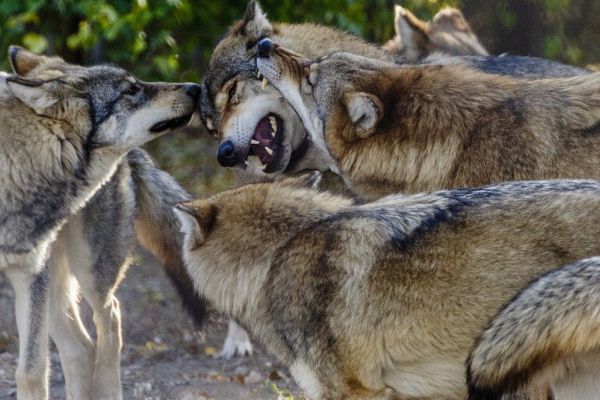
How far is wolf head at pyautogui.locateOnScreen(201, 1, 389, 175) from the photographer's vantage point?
6.24m

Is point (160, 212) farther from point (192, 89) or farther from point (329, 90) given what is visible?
point (329, 90)

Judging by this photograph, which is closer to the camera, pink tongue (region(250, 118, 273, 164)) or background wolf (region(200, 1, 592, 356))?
background wolf (region(200, 1, 592, 356))

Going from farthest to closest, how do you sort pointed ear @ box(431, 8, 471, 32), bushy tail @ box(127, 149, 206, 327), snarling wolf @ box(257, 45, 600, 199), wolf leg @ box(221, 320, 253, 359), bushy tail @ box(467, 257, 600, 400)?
1. pointed ear @ box(431, 8, 471, 32)
2. wolf leg @ box(221, 320, 253, 359)
3. bushy tail @ box(127, 149, 206, 327)
4. snarling wolf @ box(257, 45, 600, 199)
5. bushy tail @ box(467, 257, 600, 400)

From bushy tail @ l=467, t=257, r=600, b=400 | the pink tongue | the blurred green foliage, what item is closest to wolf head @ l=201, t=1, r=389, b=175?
the pink tongue

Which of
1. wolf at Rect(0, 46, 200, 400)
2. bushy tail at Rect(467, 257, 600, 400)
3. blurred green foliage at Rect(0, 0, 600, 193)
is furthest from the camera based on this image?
blurred green foliage at Rect(0, 0, 600, 193)

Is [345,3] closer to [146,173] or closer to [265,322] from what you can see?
[146,173]

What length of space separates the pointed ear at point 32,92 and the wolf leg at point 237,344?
224 centimetres

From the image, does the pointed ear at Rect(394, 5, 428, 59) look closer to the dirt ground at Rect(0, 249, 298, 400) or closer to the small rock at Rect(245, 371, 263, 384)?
the dirt ground at Rect(0, 249, 298, 400)

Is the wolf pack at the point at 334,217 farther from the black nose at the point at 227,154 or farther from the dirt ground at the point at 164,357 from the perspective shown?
the dirt ground at the point at 164,357

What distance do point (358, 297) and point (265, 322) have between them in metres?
0.47

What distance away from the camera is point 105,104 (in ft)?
17.6

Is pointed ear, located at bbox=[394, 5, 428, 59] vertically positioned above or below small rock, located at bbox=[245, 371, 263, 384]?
above

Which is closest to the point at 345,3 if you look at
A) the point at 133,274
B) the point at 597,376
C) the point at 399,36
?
the point at 399,36

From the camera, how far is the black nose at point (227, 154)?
20.0 feet
